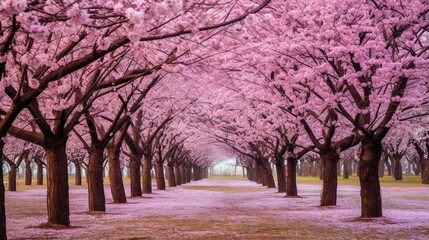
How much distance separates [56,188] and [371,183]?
10.7 metres

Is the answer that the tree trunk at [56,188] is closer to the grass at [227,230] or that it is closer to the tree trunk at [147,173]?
the grass at [227,230]

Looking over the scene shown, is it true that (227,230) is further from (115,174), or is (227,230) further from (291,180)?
(291,180)

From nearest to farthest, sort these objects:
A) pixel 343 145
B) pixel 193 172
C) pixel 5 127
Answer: pixel 5 127
pixel 343 145
pixel 193 172

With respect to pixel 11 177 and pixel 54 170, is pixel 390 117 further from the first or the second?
pixel 11 177

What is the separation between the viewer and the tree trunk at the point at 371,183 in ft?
59.6

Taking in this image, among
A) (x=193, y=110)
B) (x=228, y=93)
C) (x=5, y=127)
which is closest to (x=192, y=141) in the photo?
(x=193, y=110)

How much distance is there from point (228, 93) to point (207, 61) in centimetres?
986

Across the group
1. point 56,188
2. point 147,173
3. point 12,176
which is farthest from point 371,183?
point 12,176

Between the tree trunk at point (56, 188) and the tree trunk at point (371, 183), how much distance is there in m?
10.2

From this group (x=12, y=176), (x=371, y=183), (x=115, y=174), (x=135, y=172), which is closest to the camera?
(x=371, y=183)

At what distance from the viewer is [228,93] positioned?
87.0 feet

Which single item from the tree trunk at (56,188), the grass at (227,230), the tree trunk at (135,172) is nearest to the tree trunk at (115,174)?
the tree trunk at (135,172)

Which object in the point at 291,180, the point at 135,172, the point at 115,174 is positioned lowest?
the point at 291,180

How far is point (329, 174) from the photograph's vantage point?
2441 cm
